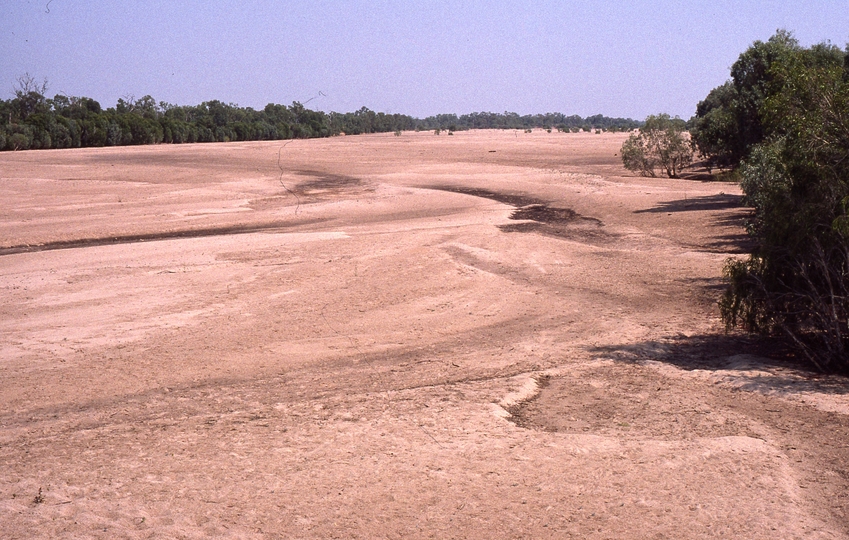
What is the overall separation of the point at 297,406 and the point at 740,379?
510cm

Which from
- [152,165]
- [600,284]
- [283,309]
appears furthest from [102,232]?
[152,165]

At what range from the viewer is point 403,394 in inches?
366

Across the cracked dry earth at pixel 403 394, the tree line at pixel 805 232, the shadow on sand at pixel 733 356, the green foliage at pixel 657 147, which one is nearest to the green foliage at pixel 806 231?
the tree line at pixel 805 232

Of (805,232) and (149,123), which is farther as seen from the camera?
(149,123)

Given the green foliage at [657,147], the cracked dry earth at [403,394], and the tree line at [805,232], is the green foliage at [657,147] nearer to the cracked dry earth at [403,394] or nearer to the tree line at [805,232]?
the cracked dry earth at [403,394]

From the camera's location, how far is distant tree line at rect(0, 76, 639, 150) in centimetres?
6950

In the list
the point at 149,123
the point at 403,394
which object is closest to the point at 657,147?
the point at 403,394

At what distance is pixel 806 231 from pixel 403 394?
5.17m

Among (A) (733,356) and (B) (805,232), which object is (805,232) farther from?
(A) (733,356)

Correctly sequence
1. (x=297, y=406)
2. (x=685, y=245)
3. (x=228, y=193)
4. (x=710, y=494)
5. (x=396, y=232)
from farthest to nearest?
(x=228, y=193) → (x=396, y=232) → (x=685, y=245) → (x=297, y=406) → (x=710, y=494)

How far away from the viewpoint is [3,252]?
66.9ft

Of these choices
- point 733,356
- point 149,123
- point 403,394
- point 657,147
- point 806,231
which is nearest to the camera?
point 403,394

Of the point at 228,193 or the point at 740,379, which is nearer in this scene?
the point at 740,379

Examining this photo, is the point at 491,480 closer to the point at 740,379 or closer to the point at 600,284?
the point at 740,379
